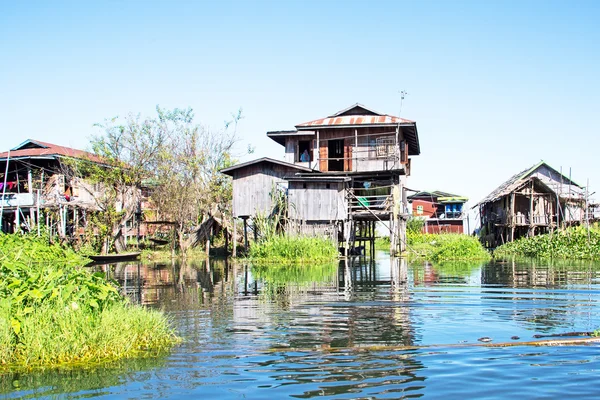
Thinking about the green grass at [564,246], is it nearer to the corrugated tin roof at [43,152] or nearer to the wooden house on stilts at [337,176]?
the wooden house on stilts at [337,176]

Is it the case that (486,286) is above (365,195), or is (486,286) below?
below

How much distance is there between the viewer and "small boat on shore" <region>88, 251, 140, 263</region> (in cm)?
2794

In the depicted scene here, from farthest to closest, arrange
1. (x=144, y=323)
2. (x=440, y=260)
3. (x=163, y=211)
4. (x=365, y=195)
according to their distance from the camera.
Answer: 1. (x=163, y=211)
2. (x=365, y=195)
3. (x=440, y=260)
4. (x=144, y=323)

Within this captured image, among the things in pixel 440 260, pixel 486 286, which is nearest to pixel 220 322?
pixel 486 286

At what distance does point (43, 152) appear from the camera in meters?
30.7

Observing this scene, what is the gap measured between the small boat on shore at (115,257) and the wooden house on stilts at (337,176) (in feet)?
18.7

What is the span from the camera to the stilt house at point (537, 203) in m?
38.1

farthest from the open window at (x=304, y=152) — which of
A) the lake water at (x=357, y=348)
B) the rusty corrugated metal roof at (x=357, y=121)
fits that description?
the lake water at (x=357, y=348)

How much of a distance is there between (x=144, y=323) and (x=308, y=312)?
3772 mm

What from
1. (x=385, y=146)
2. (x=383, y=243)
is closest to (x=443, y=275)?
(x=385, y=146)

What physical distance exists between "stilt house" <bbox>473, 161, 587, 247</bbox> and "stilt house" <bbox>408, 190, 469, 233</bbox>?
1086 centimetres

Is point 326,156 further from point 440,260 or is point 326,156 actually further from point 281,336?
point 281,336

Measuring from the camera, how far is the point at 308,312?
1113 centimetres

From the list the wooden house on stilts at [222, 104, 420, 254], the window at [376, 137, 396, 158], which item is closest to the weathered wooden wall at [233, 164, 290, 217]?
the wooden house on stilts at [222, 104, 420, 254]
